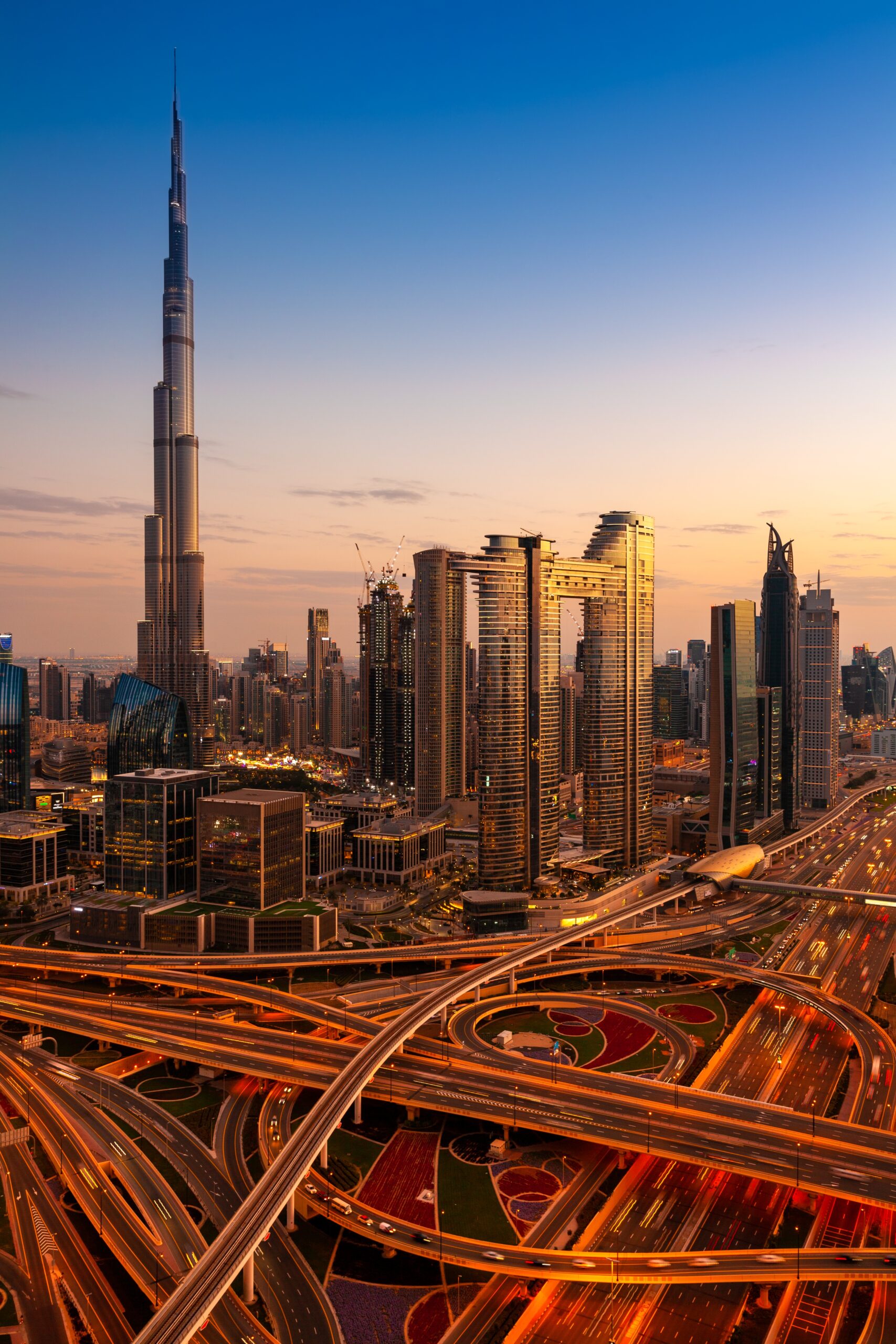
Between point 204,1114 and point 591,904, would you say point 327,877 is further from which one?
point 204,1114

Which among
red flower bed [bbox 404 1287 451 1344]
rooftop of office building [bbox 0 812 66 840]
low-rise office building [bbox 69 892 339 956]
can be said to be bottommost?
red flower bed [bbox 404 1287 451 1344]

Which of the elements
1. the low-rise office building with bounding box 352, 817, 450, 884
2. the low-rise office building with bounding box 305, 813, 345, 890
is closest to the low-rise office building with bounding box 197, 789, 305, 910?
the low-rise office building with bounding box 305, 813, 345, 890

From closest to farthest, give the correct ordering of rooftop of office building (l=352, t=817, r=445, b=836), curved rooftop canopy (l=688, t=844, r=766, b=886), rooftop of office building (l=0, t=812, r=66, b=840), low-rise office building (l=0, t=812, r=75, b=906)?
low-rise office building (l=0, t=812, r=75, b=906) → rooftop of office building (l=0, t=812, r=66, b=840) → curved rooftop canopy (l=688, t=844, r=766, b=886) → rooftop of office building (l=352, t=817, r=445, b=836)

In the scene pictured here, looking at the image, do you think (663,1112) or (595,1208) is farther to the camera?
(663,1112)

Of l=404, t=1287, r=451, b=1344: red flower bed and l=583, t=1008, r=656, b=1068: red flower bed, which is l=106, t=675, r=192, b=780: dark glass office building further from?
l=404, t=1287, r=451, b=1344: red flower bed

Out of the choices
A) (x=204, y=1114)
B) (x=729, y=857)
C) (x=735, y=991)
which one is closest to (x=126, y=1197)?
(x=204, y=1114)
